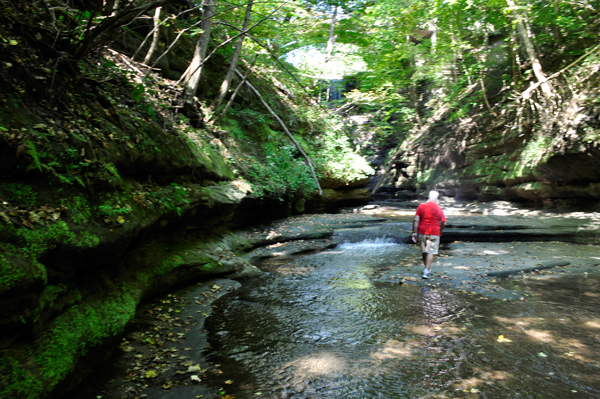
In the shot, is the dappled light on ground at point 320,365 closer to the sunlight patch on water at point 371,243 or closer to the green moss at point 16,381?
the green moss at point 16,381

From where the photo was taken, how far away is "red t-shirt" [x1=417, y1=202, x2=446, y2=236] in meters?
7.44

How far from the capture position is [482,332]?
4.79 metres

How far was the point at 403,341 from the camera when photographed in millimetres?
4598

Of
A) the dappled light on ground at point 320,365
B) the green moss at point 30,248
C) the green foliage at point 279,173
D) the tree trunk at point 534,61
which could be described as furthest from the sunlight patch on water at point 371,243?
the tree trunk at point 534,61

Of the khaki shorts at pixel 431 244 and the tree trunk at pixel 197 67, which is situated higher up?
the tree trunk at pixel 197 67

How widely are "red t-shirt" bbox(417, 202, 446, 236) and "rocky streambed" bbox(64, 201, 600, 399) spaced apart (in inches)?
42.3

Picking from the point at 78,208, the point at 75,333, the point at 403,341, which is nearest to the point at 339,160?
the point at 403,341

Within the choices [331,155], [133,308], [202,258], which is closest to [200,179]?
[202,258]

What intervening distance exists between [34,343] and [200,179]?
5710 mm

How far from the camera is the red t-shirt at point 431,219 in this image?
744 cm

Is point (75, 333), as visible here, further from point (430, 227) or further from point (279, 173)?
point (279, 173)

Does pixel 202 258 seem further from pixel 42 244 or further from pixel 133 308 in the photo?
pixel 42 244

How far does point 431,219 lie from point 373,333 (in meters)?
3.51

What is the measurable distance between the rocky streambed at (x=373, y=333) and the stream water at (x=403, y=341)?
0.02 meters
